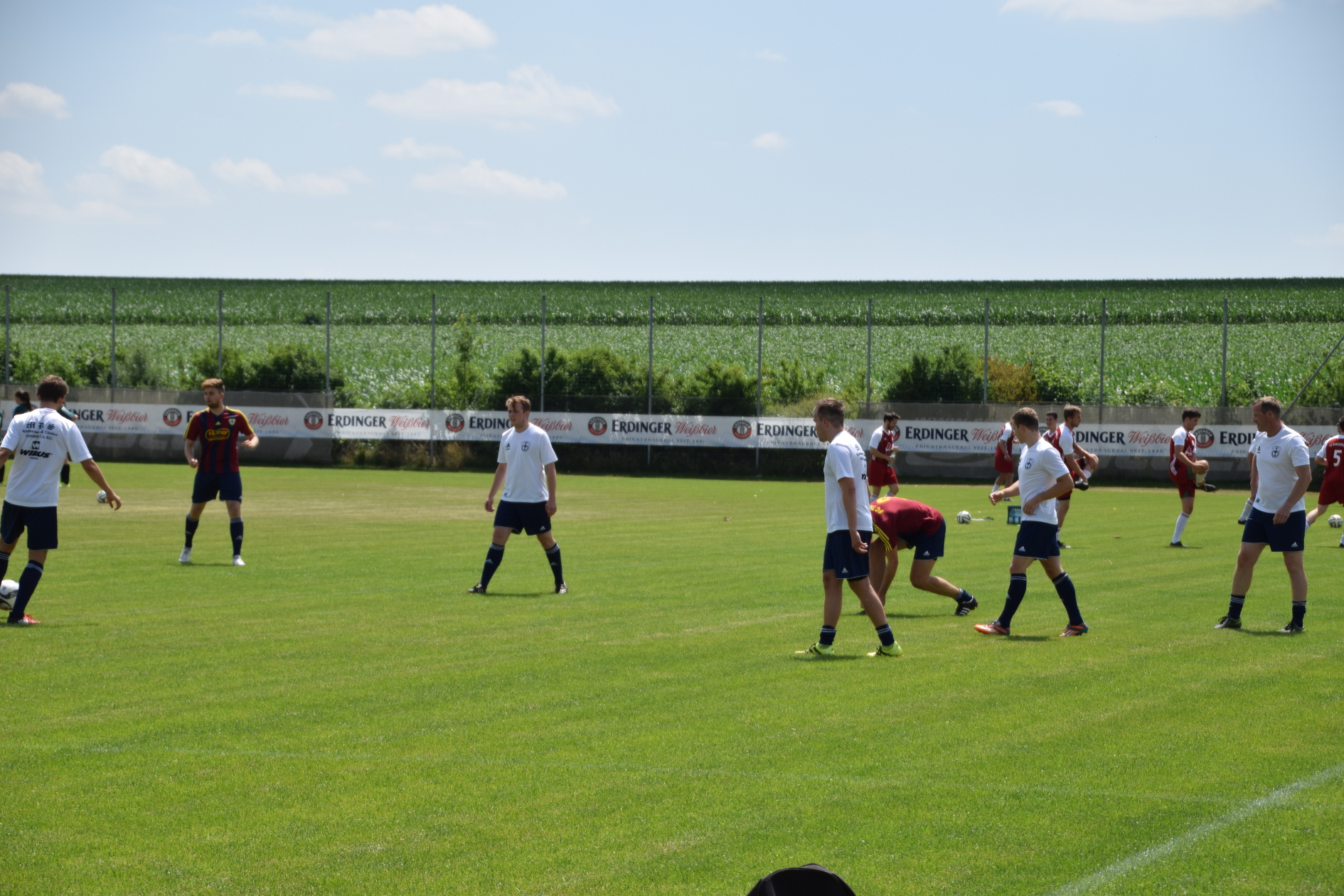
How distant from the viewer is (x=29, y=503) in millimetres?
11141

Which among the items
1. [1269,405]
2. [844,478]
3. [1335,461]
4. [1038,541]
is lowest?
[1038,541]

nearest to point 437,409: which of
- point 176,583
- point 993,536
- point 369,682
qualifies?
point 993,536

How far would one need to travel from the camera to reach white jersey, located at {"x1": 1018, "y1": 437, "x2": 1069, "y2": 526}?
427 inches

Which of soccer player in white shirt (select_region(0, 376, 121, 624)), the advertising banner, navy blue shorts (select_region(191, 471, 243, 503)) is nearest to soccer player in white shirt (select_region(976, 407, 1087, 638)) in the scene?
soccer player in white shirt (select_region(0, 376, 121, 624))

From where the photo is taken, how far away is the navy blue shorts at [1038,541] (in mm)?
10875

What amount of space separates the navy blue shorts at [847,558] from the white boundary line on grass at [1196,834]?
12.2 ft

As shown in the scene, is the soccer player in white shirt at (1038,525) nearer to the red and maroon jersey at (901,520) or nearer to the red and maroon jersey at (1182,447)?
the red and maroon jersey at (901,520)

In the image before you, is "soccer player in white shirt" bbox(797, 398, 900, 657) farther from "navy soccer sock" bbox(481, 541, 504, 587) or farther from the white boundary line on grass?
"navy soccer sock" bbox(481, 541, 504, 587)

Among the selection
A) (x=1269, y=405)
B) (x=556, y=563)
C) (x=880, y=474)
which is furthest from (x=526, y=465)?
(x=880, y=474)

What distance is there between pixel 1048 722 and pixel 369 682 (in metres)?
4.50

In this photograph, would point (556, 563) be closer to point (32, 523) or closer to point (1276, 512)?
point (32, 523)

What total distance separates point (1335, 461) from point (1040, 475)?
10448 mm

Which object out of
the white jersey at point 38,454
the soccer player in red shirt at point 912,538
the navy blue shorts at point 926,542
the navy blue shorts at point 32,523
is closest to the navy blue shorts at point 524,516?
the soccer player in red shirt at point 912,538

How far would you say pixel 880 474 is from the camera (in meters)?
22.9
